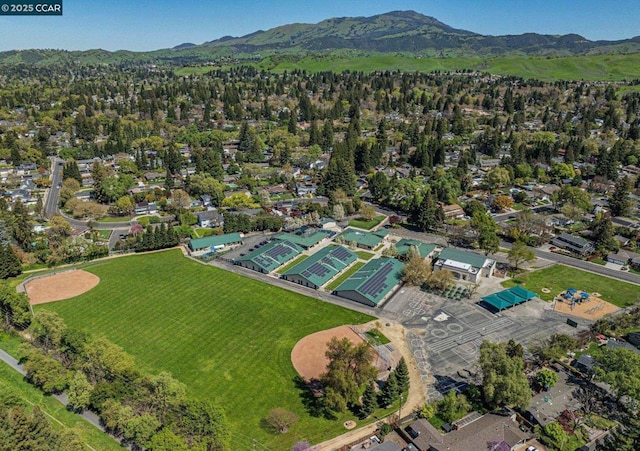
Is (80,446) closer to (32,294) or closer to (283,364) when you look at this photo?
(283,364)

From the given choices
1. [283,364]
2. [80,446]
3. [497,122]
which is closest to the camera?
[80,446]

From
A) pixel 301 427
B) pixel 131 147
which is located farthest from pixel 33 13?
pixel 131 147

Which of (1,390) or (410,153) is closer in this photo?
(1,390)

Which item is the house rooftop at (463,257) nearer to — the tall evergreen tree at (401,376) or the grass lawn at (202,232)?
the tall evergreen tree at (401,376)

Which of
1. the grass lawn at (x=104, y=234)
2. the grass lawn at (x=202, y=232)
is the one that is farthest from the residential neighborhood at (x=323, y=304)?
the grass lawn at (x=104, y=234)

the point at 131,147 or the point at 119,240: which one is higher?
the point at 131,147

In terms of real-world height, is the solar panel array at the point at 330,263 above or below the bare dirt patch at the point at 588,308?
above
